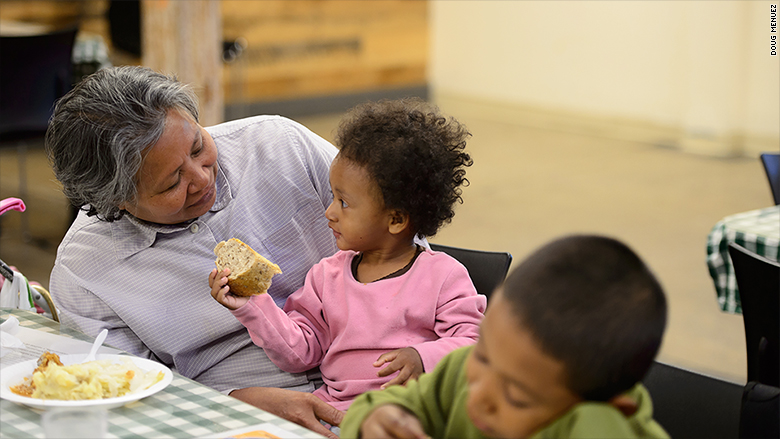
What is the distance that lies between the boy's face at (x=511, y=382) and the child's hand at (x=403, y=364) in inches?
17.6

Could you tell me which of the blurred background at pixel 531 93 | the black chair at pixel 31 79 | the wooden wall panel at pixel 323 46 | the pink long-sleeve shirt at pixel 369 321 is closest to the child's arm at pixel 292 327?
the pink long-sleeve shirt at pixel 369 321

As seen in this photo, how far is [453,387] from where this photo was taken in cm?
121

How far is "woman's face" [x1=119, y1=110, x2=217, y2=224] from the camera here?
1733mm

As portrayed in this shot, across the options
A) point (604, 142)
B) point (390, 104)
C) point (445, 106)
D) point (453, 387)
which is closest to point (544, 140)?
point (604, 142)

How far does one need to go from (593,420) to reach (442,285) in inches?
27.6

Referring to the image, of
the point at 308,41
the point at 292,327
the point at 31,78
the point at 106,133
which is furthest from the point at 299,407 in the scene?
the point at 308,41

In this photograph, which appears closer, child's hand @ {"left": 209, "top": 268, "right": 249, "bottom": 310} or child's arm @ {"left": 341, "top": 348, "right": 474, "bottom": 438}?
child's arm @ {"left": 341, "top": 348, "right": 474, "bottom": 438}

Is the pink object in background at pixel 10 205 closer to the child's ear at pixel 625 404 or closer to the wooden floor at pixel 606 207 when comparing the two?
the child's ear at pixel 625 404

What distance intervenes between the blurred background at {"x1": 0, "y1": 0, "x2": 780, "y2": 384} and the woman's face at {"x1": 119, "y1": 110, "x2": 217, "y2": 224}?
244 cm

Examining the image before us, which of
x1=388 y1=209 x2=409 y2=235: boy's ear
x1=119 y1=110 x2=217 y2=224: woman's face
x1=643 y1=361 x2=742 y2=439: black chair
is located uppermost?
x1=119 y1=110 x2=217 y2=224: woman's face

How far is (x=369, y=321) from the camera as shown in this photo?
5.36 ft

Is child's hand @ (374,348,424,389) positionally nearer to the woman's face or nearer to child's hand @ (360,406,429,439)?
child's hand @ (360,406,429,439)

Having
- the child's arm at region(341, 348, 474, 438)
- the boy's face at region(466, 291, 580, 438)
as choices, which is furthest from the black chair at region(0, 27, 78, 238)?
the boy's face at region(466, 291, 580, 438)

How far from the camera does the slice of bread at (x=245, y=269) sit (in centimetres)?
154
